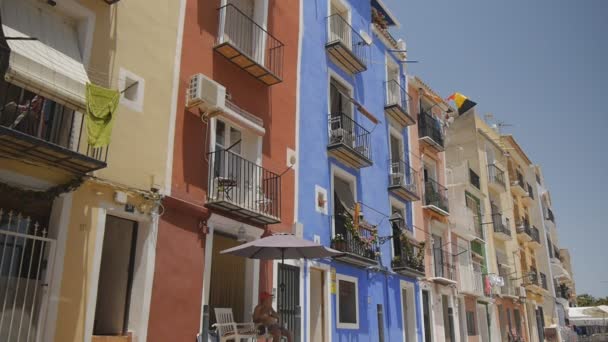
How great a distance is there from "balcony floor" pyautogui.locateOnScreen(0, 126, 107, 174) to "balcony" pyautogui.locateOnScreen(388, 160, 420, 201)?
12.3m

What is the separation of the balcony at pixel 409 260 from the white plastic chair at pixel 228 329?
8485 millimetres

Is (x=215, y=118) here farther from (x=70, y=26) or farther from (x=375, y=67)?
(x=375, y=67)

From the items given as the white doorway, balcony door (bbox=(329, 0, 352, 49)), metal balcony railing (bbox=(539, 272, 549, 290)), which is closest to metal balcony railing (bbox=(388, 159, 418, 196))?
the white doorway

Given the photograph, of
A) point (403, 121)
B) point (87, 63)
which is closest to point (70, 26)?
point (87, 63)

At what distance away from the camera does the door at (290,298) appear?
12258mm

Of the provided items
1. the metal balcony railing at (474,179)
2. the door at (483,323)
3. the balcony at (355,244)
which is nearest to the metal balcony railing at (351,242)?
the balcony at (355,244)

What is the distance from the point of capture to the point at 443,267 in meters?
21.8

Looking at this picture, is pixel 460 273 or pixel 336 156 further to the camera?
pixel 460 273

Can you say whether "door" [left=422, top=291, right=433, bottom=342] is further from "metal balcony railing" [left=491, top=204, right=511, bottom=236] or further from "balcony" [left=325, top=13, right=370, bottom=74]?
"metal balcony railing" [left=491, top=204, right=511, bottom=236]

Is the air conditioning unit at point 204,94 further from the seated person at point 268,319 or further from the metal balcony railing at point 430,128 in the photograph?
the metal balcony railing at point 430,128

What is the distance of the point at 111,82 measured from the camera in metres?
9.21

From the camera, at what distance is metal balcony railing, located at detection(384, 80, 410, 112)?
19.9m

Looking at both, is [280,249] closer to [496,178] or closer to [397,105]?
[397,105]

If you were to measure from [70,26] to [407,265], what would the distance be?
510 inches
